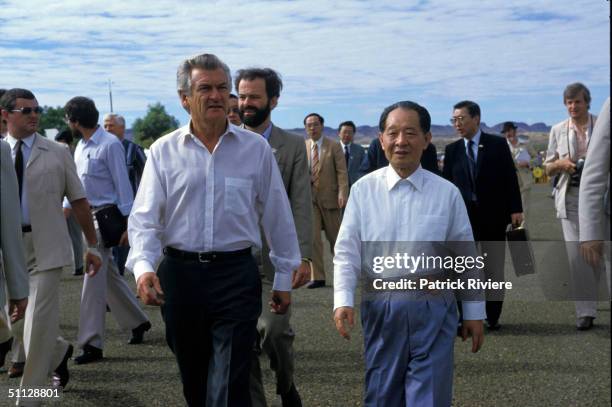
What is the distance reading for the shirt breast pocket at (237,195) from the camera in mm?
4105

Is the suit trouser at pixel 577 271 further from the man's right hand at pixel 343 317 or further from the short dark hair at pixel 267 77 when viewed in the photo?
the man's right hand at pixel 343 317

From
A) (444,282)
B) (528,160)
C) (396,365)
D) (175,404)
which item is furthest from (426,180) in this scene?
(528,160)

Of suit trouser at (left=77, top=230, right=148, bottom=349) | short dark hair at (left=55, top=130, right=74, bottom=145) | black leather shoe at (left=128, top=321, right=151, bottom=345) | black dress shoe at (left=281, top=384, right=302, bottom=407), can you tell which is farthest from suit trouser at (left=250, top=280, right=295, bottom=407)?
short dark hair at (left=55, top=130, right=74, bottom=145)

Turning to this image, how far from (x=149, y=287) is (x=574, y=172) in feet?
17.4

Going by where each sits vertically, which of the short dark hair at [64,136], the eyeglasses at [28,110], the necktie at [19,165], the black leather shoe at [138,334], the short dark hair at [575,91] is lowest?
the black leather shoe at [138,334]

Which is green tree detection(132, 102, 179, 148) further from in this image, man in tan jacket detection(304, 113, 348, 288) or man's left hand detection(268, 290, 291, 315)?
man's left hand detection(268, 290, 291, 315)

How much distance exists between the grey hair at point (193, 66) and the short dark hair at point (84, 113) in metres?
3.31

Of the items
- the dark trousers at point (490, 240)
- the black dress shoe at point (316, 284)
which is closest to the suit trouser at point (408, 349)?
the dark trousers at point (490, 240)

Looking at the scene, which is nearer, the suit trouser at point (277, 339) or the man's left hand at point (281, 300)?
the man's left hand at point (281, 300)

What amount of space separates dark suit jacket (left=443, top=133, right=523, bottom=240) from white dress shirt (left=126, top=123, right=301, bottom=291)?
4.15 meters

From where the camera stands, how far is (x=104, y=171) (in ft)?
24.1

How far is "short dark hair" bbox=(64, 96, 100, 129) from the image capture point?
7.31 metres

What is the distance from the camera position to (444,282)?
4.01 meters

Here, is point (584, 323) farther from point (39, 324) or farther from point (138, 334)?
point (39, 324)
